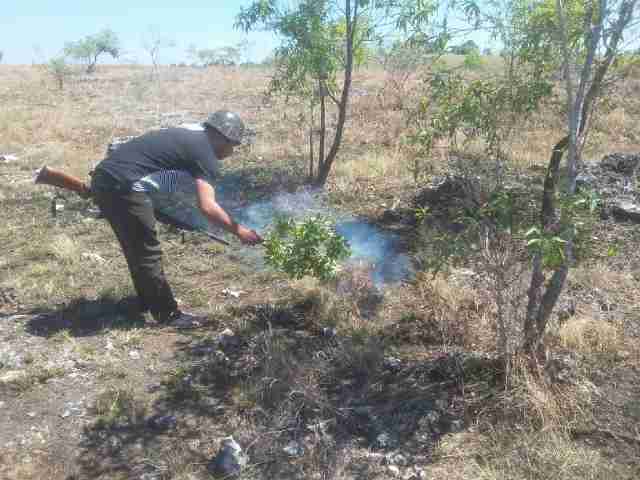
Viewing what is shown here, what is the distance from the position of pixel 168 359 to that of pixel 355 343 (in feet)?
3.99

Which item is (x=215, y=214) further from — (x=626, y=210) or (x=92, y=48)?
(x=92, y=48)

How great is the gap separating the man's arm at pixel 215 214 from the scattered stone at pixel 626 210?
4.31 metres

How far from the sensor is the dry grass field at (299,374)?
2582 millimetres

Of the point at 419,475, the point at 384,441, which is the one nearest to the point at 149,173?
the point at 384,441

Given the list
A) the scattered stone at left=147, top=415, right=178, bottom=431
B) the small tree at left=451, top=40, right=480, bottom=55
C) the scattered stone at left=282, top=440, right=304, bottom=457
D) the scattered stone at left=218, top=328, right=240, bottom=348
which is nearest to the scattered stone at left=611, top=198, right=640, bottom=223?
the small tree at left=451, top=40, right=480, bottom=55

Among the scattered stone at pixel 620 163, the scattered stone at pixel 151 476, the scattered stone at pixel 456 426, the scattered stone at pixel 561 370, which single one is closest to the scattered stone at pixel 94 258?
the scattered stone at pixel 151 476

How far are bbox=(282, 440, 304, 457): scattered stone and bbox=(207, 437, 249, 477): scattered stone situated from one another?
199 mm

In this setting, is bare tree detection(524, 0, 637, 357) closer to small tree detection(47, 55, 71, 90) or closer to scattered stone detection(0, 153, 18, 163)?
scattered stone detection(0, 153, 18, 163)

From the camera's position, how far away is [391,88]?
43.3 feet

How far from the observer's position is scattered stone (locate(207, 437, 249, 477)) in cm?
252

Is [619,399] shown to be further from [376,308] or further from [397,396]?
[376,308]

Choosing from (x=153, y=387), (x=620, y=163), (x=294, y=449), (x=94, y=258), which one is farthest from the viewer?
(x=620, y=163)

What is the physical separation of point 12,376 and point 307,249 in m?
1.92

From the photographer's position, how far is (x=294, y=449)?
2.66m
